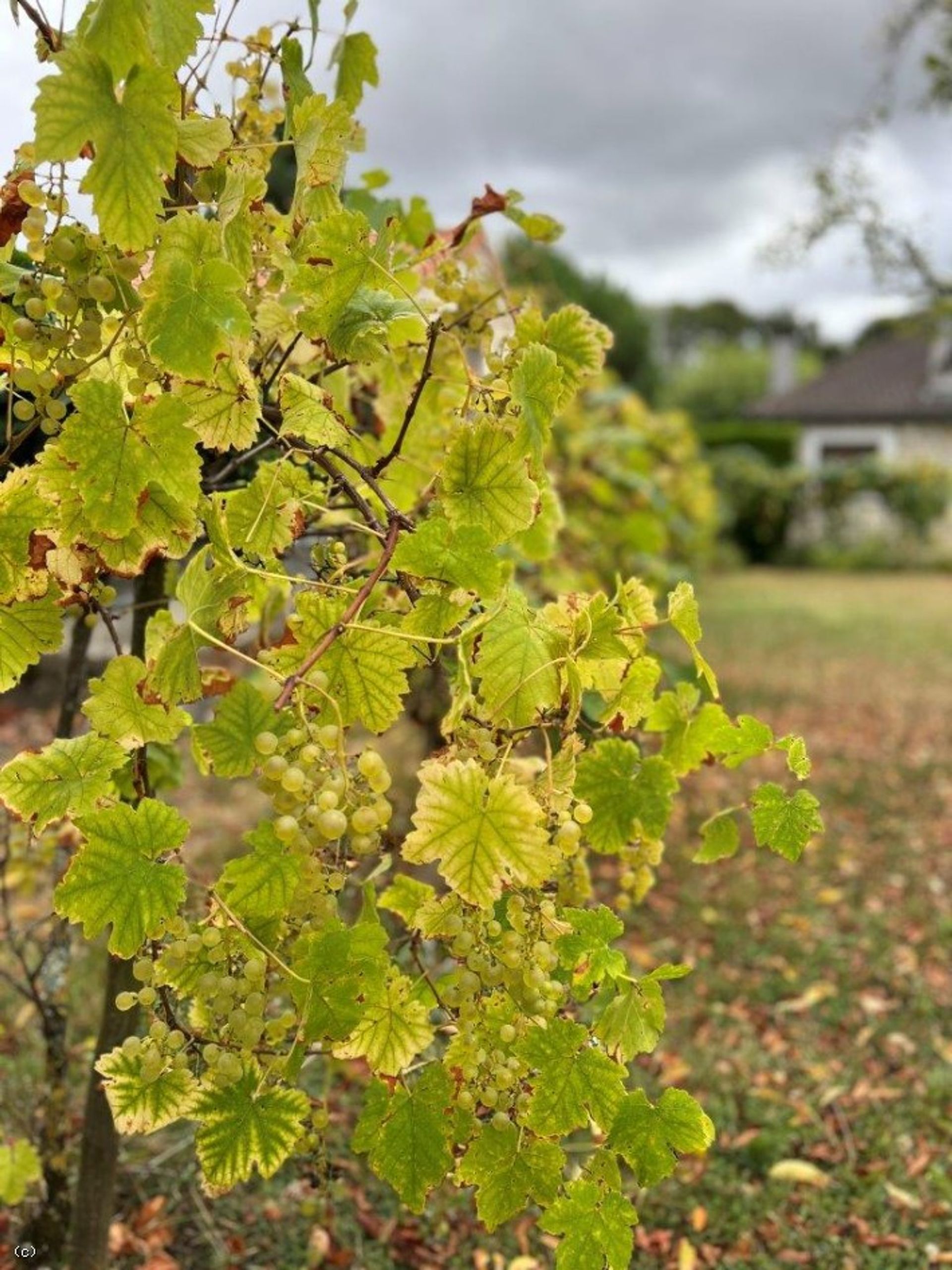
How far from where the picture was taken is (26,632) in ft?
4.06

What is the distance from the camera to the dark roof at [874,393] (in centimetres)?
2650

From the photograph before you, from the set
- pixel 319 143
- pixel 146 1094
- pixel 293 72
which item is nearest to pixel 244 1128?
pixel 146 1094

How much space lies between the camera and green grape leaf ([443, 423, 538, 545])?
4.02ft

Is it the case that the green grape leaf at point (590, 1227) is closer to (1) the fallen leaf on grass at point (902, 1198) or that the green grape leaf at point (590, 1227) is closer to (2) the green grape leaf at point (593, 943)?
(2) the green grape leaf at point (593, 943)

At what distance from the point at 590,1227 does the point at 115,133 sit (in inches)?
46.6

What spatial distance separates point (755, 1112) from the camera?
3133 millimetres

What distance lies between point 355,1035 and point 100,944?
2969 millimetres

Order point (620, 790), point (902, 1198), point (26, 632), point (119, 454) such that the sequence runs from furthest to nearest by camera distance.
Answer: point (902, 1198), point (620, 790), point (26, 632), point (119, 454)

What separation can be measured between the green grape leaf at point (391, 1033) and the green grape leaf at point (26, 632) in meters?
0.54

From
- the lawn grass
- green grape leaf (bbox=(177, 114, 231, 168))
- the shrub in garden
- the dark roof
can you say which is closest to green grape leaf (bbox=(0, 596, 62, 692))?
the shrub in garden

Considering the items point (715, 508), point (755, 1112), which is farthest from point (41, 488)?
point (715, 508)

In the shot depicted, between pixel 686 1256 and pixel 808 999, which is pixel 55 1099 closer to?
pixel 686 1256

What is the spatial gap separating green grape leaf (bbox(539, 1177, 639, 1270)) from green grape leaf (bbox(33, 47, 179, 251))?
42.0 inches

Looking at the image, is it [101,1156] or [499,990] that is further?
[101,1156]
